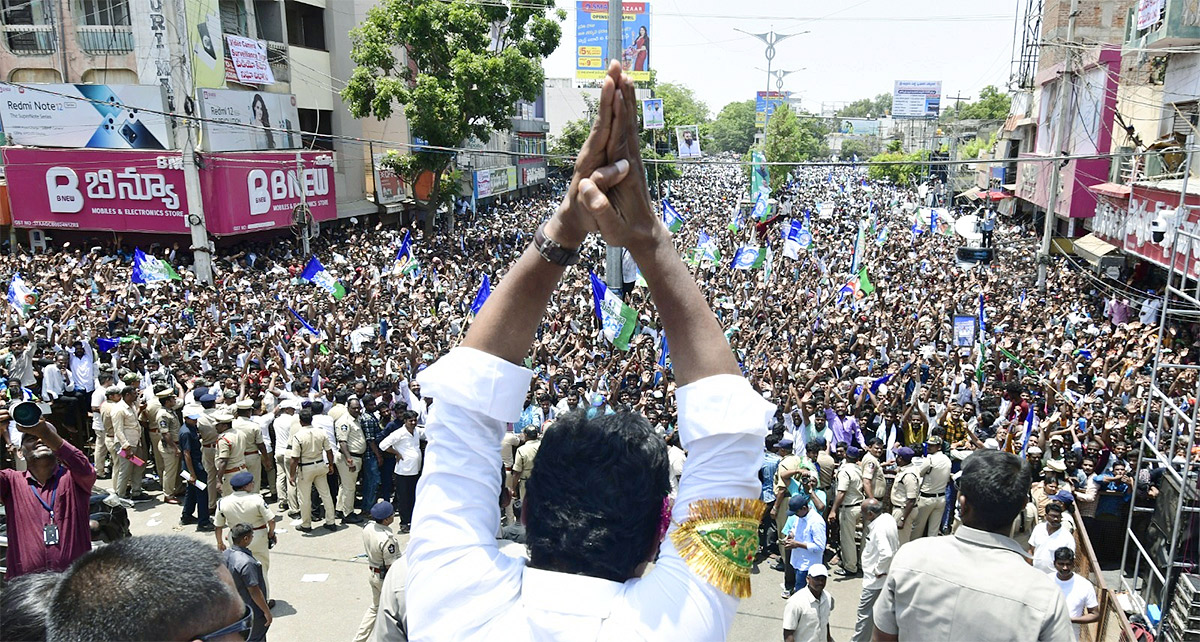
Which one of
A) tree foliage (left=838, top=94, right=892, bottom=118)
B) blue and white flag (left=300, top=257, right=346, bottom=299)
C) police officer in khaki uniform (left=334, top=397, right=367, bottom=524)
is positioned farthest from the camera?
tree foliage (left=838, top=94, right=892, bottom=118)

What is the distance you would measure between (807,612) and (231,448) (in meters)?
5.18

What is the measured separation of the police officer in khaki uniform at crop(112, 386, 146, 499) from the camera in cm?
809

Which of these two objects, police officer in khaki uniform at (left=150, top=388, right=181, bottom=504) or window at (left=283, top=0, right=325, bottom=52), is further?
window at (left=283, top=0, right=325, bottom=52)

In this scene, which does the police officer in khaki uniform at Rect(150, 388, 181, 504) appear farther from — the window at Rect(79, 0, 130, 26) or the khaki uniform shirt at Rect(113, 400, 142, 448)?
the window at Rect(79, 0, 130, 26)

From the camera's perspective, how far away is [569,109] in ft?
216

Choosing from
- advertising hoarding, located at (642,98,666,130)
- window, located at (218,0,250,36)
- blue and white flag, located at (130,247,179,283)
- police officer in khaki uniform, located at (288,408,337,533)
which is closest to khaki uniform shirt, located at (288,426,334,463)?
police officer in khaki uniform, located at (288,408,337,533)

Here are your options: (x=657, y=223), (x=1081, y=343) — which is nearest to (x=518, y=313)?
(x=657, y=223)

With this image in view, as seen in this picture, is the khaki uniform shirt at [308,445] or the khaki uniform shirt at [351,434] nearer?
the khaki uniform shirt at [308,445]

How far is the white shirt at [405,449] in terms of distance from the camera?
7770mm

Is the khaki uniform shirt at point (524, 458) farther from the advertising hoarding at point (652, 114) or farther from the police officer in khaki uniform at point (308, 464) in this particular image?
the advertising hoarding at point (652, 114)

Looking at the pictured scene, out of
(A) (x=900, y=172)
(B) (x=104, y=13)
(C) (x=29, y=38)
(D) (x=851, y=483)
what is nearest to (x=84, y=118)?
(B) (x=104, y=13)

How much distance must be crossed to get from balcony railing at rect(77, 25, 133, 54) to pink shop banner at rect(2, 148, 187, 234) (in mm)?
2528

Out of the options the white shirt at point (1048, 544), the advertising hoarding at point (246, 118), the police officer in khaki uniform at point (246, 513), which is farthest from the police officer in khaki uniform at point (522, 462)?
the advertising hoarding at point (246, 118)

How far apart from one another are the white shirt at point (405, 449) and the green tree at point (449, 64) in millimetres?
16705
